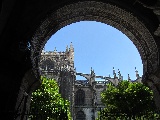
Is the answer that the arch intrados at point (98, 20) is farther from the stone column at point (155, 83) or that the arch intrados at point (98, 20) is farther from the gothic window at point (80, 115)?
the gothic window at point (80, 115)

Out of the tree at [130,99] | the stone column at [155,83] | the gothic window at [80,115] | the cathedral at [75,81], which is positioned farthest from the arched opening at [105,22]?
the gothic window at [80,115]

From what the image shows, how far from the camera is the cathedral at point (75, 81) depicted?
5559cm

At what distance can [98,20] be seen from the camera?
1404 centimetres

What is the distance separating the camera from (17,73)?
1048cm

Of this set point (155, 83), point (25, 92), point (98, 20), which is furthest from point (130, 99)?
point (25, 92)

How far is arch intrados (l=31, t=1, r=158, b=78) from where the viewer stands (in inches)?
476

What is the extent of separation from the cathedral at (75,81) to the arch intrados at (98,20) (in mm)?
41574

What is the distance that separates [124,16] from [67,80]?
43.3m

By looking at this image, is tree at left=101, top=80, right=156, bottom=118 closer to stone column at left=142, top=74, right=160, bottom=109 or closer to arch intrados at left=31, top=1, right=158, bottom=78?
arch intrados at left=31, top=1, right=158, bottom=78

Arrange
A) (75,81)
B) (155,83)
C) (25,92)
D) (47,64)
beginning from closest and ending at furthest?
(155,83) → (25,92) → (47,64) → (75,81)

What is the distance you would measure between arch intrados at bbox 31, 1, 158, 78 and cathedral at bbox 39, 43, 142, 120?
41.6 meters

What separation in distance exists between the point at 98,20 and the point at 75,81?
4995 cm

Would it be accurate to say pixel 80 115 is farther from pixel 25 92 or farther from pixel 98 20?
pixel 25 92

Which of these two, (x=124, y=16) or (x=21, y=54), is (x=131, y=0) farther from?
(x=21, y=54)
